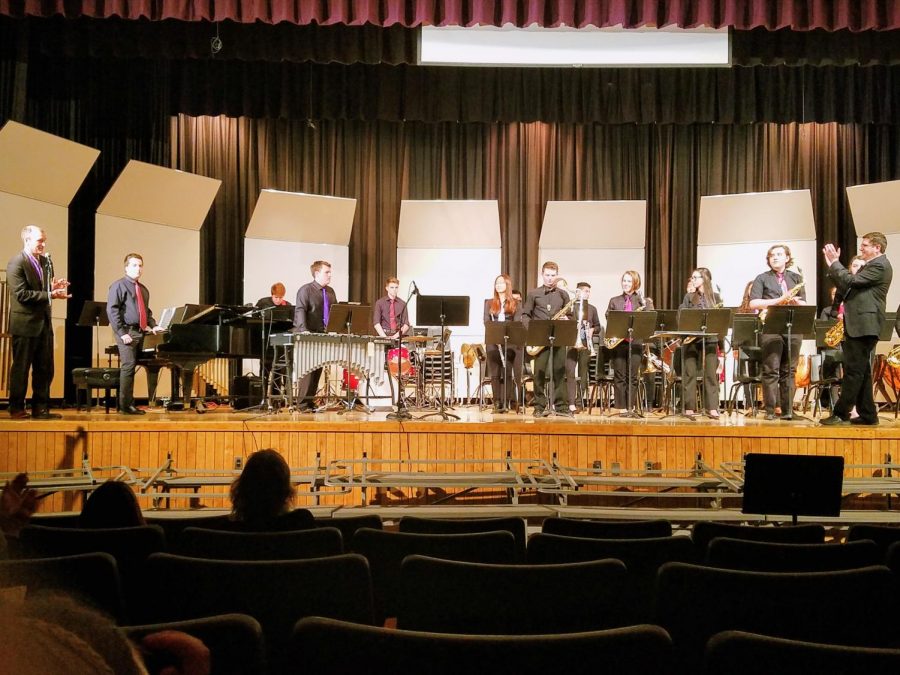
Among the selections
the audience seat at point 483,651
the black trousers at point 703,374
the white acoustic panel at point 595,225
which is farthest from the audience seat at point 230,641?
the white acoustic panel at point 595,225

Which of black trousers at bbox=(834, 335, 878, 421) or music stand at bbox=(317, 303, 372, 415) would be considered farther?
music stand at bbox=(317, 303, 372, 415)

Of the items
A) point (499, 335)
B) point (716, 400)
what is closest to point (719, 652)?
point (499, 335)

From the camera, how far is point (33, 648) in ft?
2.38

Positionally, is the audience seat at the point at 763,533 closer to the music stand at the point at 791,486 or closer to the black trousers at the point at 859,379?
the music stand at the point at 791,486

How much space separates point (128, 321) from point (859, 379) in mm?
7450

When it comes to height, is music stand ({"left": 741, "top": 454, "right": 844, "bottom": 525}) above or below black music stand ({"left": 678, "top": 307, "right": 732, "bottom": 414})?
below

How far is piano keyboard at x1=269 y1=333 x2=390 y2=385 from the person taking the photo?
8.50 meters

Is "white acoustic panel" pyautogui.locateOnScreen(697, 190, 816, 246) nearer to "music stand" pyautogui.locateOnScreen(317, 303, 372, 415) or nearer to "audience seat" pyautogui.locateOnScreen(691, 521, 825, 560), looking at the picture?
"music stand" pyautogui.locateOnScreen(317, 303, 372, 415)

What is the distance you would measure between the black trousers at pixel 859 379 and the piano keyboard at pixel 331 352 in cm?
481

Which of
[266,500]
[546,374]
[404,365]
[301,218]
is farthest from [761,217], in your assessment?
[266,500]

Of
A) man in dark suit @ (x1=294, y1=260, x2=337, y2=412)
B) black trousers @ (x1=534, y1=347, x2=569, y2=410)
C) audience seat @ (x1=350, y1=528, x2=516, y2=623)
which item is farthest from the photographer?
man in dark suit @ (x1=294, y1=260, x2=337, y2=412)

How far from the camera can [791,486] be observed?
3.93m

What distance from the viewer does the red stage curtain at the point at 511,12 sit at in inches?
334

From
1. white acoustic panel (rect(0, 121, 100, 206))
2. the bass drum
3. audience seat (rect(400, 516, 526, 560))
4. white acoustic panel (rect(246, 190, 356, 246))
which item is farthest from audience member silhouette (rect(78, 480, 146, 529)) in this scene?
white acoustic panel (rect(246, 190, 356, 246))
